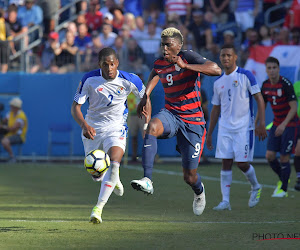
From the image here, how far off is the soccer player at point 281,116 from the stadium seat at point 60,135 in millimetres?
9273

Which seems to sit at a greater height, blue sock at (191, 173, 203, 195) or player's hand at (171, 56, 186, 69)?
player's hand at (171, 56, 186, 69)

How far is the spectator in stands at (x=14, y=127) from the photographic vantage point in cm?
2028

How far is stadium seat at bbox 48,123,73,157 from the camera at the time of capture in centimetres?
2093

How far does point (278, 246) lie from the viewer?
707 cm

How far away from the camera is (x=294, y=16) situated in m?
19.7

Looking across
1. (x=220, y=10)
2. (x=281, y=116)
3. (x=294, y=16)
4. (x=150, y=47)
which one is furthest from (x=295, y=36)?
(x=281, y=116)

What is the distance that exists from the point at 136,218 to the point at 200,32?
1199 centimetres

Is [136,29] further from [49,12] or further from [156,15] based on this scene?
[49,12]

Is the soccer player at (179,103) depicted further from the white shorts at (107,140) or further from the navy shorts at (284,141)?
the navy shorts at (284,141)

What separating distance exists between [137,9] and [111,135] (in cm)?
1415

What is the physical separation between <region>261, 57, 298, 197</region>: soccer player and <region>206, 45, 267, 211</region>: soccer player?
1.23 metres

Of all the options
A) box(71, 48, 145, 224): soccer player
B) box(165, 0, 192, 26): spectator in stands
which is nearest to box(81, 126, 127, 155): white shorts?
box(71, 48, 145, 224): soccer player

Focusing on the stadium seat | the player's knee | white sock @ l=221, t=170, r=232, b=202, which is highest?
the player's knee

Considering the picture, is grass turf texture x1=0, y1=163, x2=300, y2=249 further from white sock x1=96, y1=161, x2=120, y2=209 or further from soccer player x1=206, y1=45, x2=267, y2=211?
soccer player x1=206, y1=45, x2=267, y2=211
